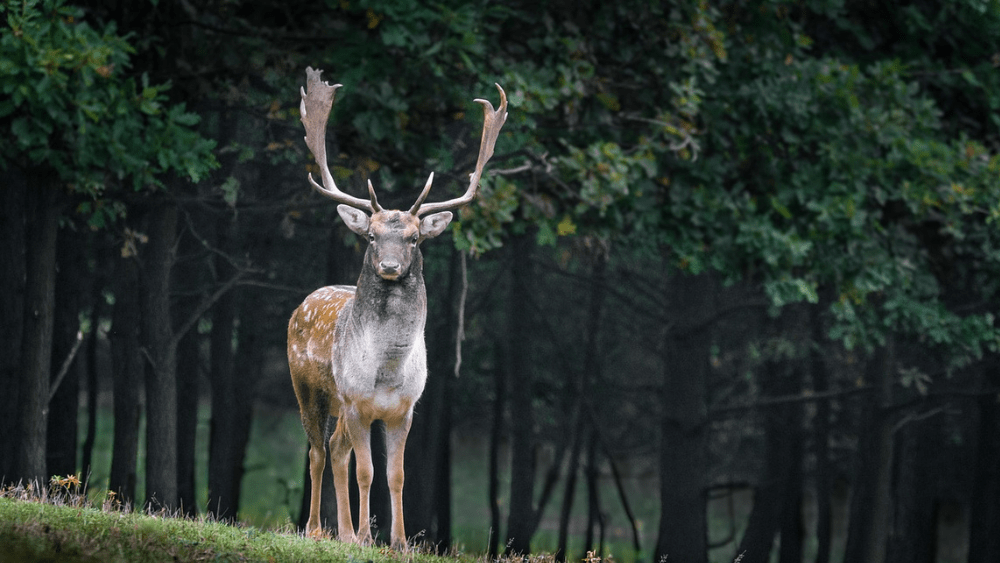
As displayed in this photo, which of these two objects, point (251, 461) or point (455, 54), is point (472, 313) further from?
→ point (251, 461)

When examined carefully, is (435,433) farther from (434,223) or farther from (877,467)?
(434,223)

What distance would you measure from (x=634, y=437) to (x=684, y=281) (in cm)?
1295

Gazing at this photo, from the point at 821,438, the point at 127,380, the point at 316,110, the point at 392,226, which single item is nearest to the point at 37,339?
the point at 127,380

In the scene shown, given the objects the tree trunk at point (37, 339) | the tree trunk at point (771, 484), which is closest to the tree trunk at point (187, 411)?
the tree trunk at point (37, 339)

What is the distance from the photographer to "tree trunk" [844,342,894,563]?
655 inches

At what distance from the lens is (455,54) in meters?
11.3

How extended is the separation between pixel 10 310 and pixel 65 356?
4397 millimetres

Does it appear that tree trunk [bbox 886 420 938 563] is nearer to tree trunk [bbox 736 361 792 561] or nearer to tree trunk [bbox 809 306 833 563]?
tree trunk [bbox 809 306 833 563]

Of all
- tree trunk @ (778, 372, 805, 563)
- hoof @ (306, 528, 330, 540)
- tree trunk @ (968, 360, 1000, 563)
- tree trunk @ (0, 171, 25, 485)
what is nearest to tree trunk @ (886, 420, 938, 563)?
tree trunk @ (968, 360, 1000, 563)

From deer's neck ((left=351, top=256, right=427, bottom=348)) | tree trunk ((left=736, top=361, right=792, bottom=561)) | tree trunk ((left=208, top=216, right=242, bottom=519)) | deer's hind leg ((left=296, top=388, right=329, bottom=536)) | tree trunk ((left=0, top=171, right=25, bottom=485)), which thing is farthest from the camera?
tree trunk ((left=736, top=361, right=792, bottom=561))

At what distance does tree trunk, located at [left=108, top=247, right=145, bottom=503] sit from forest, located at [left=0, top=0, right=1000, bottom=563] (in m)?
0.06

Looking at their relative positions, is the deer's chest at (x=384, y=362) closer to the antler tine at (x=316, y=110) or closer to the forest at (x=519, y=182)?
the antler tine at (x=316, y=110)

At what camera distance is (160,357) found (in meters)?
11.6

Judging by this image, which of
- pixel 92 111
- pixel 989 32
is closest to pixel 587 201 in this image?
pixel 92 111
